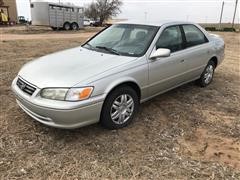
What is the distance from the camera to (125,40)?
4.44 meters

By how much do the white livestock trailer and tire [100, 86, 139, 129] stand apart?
23.2 metres

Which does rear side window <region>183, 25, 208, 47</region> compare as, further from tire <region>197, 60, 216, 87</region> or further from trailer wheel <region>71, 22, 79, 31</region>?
trailer wheel <region>71, 22, 79, 31</region>

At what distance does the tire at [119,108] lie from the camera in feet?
11.8

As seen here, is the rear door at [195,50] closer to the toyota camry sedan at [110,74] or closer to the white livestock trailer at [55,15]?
the toyota camry sedan at [110,74]

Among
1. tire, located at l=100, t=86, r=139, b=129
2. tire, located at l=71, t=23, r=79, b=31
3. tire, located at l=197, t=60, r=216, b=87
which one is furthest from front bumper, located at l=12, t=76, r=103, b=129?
tire, located at l=71, t=23, r=79, b=31

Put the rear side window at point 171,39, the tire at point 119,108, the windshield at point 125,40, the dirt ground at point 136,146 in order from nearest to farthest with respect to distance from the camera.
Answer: the dirt ground at point 136,146, the tire at point 119,108, the windshield at point 125,40, the rear side window at point 171,39

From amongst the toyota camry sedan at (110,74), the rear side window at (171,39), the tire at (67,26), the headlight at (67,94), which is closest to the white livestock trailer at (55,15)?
the tire at (67,26)

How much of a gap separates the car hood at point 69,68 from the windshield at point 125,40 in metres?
0.21

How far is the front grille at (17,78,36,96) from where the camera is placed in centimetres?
343

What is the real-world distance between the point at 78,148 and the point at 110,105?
702 mm

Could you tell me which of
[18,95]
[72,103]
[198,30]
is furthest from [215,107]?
[18,95]

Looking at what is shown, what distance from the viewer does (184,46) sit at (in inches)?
193

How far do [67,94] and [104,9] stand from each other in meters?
49.1

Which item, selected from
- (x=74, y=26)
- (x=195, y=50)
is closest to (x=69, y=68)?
(x=195, y=50)
